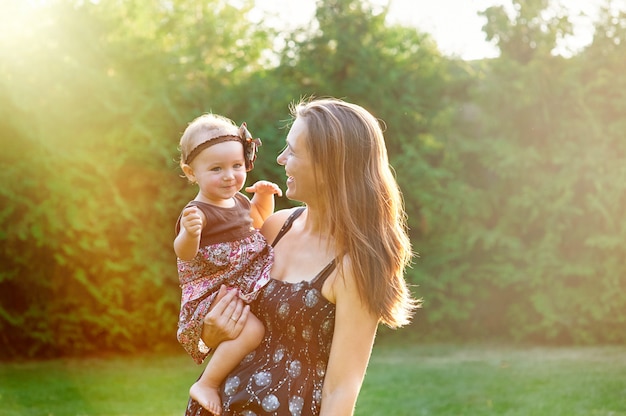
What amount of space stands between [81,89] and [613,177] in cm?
479

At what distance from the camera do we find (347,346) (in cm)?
261

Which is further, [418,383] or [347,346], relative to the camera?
[418,383]

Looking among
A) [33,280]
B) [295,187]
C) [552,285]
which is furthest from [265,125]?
[295,187]

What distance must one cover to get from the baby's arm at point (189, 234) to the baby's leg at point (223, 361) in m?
0.28

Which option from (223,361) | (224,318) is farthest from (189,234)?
(223,361)

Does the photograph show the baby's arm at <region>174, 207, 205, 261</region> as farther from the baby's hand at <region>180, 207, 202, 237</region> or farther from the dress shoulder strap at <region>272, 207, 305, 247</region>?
the dress shoulder strap at <region>272, 207, 305, 247</region>

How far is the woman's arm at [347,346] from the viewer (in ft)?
8.57

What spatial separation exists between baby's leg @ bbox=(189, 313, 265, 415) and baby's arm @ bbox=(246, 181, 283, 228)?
0.53 metres

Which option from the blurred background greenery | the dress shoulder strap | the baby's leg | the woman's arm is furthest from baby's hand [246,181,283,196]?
the blurred background greenery

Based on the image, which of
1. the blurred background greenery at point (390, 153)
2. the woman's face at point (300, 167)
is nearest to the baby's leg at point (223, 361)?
the woman's face at point (300, 167)

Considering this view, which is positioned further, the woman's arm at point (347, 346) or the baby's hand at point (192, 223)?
the baby's hand at point (192, 223)

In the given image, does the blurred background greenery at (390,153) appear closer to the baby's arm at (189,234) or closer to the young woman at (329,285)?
the baby's arm at (189,234)

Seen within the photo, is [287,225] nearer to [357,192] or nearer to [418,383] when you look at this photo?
[357,192]

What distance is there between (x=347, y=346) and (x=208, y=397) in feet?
1.61
